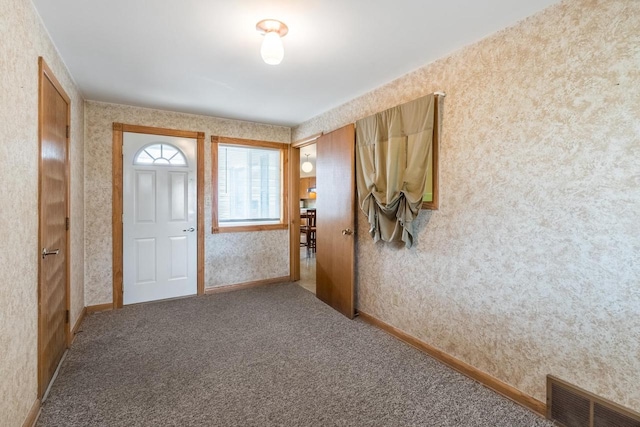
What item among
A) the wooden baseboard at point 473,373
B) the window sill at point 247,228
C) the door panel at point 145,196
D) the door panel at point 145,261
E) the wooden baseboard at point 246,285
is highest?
the door panel at point 145,196

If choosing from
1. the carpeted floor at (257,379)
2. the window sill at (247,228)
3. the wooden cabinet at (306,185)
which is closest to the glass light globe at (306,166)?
the wooden cabinet at (306,185)

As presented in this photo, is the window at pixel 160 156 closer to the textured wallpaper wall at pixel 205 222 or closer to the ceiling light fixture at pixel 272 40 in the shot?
the textured wallpaper wall at pixel 205 222

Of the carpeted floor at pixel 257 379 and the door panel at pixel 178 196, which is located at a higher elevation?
the door panel at pixel 178 196

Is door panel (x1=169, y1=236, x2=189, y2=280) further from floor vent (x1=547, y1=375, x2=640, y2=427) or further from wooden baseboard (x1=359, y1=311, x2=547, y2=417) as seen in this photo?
floor vent (x1=547, y1=375, x2=640, y2=427)

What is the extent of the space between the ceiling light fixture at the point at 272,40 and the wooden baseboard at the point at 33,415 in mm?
2438

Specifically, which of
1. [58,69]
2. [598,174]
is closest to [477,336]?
[598,174]

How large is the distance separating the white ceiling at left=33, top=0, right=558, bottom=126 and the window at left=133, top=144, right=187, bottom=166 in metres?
0.65

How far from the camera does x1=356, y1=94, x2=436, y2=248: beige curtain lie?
2.55m

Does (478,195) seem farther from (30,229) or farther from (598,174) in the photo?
(30,229)

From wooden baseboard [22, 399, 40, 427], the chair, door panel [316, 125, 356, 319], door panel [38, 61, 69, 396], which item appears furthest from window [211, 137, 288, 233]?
the chair

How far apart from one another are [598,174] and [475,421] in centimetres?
151

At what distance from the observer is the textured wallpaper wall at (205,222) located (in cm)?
353

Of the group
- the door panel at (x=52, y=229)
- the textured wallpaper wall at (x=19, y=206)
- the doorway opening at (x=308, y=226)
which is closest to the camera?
the textured wallpaper wall at (x=19, y=206)

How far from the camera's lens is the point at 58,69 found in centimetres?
243
